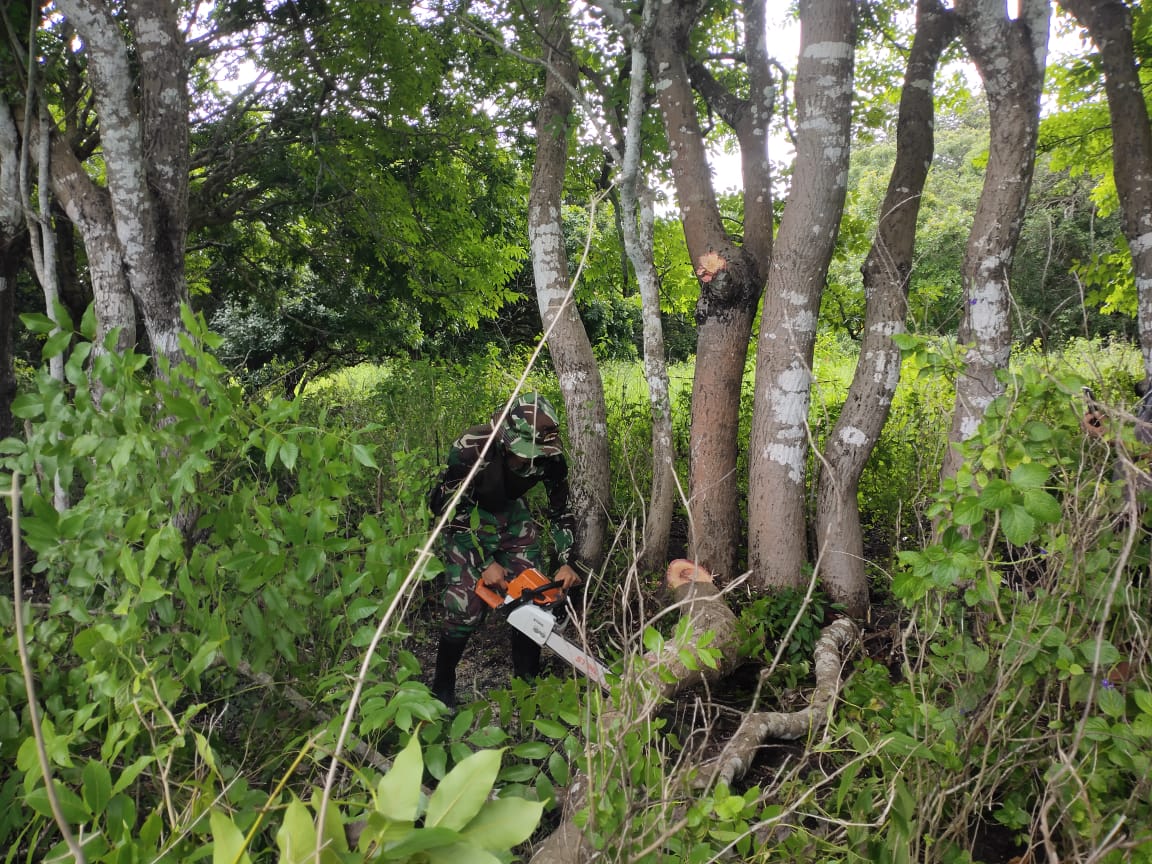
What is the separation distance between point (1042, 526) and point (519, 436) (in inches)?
81.6

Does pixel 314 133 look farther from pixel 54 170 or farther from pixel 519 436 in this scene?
pixel 519 436

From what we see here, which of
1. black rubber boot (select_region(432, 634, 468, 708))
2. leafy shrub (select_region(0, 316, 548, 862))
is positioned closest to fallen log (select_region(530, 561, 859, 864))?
leafy shrub (select_region(0, 316, 548, 862))

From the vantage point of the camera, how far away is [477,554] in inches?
140

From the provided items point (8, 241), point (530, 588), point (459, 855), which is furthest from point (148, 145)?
point (459, 855)

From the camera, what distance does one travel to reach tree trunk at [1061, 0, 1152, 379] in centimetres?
410

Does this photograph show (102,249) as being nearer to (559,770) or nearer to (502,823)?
(559,770)

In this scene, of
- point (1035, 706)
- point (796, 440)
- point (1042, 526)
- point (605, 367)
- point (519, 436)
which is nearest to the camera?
point (1042, 526)

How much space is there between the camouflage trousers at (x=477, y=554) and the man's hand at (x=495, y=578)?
0.25 ft

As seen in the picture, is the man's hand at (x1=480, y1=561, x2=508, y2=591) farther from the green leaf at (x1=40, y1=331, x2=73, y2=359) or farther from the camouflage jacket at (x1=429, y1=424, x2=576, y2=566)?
the green leaf at (x1=40, y1=331, x2=73, y2=359)

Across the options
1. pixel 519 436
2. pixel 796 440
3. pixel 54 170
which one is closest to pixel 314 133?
pixel 54 170

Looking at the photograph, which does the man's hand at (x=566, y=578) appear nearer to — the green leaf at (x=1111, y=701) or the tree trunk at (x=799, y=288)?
the tree trunk at (x=799, y=288)

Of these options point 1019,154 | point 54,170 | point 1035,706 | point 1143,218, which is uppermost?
point 54,170

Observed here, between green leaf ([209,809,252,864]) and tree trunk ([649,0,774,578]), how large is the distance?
3.34m

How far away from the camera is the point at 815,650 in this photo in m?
3.27
